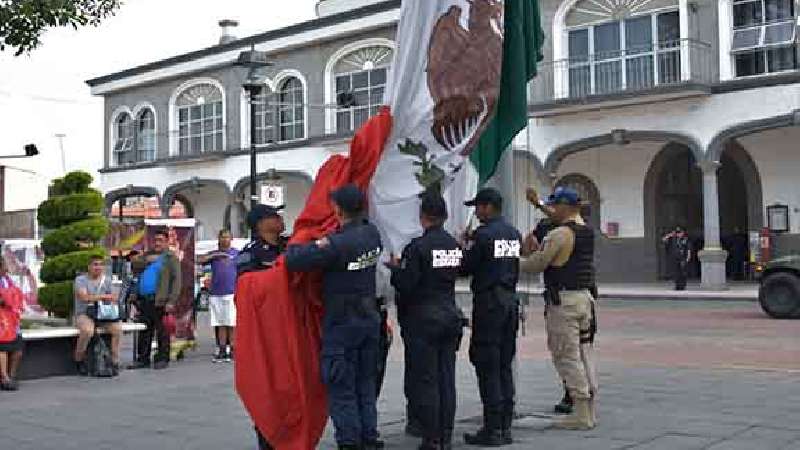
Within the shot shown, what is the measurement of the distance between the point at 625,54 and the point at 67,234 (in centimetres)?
2026

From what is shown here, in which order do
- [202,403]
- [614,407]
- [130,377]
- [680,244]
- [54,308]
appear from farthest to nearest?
[680,244]
[54,308]
[130,377]
[202,403]
[614,407]

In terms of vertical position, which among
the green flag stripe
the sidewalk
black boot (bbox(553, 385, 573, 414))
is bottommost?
black boot (bbox(553, 385, 573, 414))

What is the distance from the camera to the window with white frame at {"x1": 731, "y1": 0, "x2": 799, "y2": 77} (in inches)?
1056

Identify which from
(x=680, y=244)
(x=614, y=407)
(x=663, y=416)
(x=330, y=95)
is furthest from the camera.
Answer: (x=330, y=95)

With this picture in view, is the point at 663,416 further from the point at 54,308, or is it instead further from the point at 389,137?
the point at 54,308

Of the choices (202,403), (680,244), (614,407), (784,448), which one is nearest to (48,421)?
(202,403)

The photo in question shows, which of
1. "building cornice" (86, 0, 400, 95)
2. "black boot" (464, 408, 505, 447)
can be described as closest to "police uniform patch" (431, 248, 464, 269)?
"black boot" (464, 408, 505, 447)

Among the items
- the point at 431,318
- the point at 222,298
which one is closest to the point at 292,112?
the point at 222,298

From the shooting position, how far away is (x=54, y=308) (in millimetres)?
13250

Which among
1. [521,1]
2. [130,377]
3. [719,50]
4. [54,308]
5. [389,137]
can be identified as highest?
[719,50]

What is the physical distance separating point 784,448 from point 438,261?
2.74 meters

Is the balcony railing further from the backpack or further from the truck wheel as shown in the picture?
the backpack

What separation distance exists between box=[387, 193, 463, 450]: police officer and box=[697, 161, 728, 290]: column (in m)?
22.1

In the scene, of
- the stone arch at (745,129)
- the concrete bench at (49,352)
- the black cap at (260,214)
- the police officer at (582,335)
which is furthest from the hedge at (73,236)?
the stone arch at (745,129)
